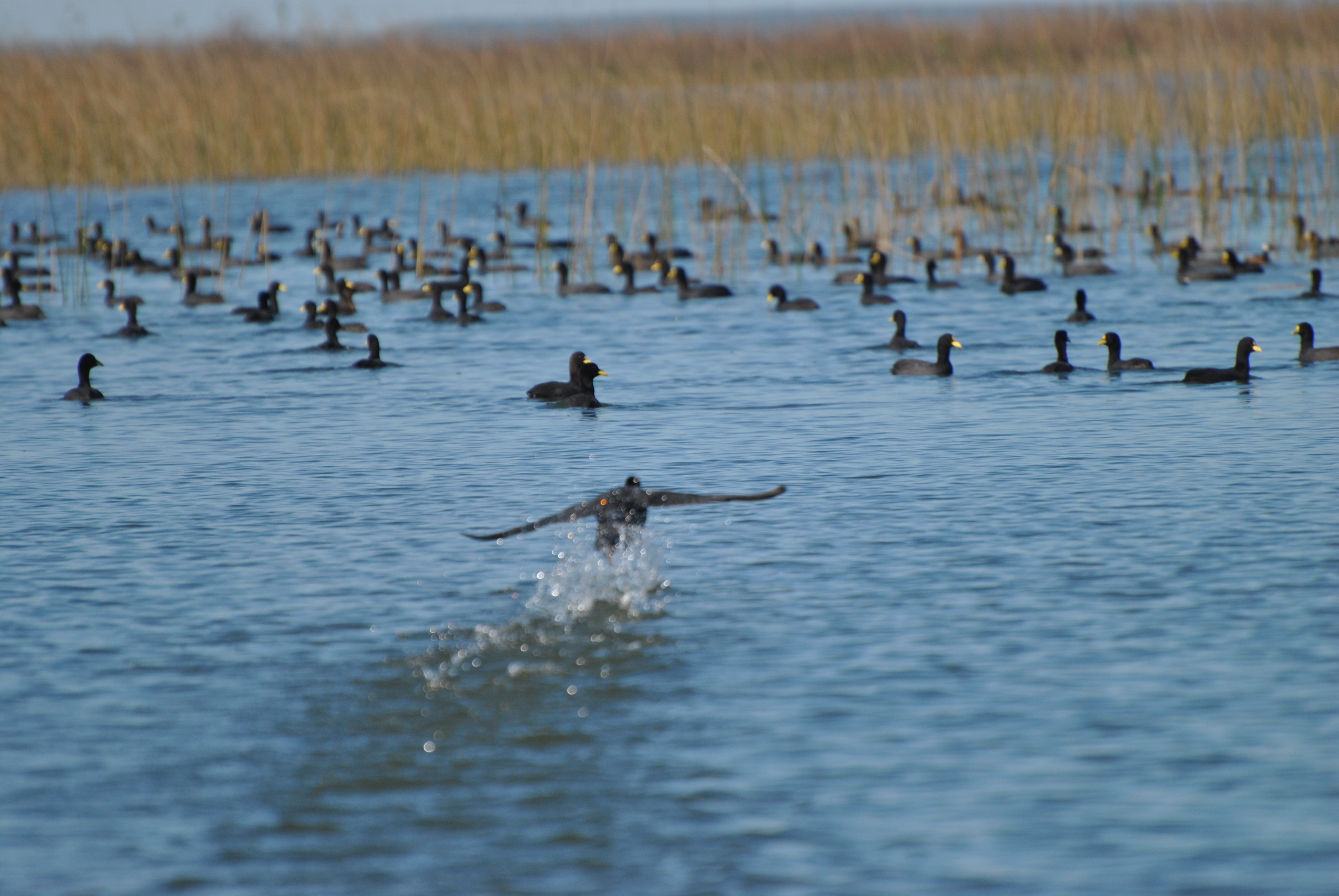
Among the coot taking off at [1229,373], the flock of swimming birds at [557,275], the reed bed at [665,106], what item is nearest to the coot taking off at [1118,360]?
the flock of swimming birds at [557,275]

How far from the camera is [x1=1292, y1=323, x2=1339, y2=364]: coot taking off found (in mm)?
15594

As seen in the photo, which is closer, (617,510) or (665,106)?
(617,510)

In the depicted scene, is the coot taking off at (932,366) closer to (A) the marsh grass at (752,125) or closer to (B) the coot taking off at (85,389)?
(A) the marsh grass at (752,125)

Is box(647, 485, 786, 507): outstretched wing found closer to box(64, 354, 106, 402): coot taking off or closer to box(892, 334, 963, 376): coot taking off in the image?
box(892, 334, 963, 376): coot taking off

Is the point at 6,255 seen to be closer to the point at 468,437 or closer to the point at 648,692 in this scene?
the point at 468,437

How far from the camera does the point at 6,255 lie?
98.4ft

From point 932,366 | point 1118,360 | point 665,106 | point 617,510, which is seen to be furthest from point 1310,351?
point 665,106

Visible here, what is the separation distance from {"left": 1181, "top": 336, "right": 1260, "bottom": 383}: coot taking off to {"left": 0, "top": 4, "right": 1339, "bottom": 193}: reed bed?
258 inches

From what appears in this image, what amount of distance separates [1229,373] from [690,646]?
8708mm

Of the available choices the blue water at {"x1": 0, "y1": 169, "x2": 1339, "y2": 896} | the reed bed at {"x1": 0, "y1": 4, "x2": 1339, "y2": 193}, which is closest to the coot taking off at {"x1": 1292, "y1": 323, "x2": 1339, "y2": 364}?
the blue water at {"x1": 0, "y1": 169, "x2": 1339, "y2": 896}

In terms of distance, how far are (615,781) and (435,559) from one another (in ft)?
11.6

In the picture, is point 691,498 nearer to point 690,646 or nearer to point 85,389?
point 690,646

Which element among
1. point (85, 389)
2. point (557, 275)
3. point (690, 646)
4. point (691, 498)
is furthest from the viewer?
point (557, 275)

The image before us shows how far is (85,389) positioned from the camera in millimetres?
15977
